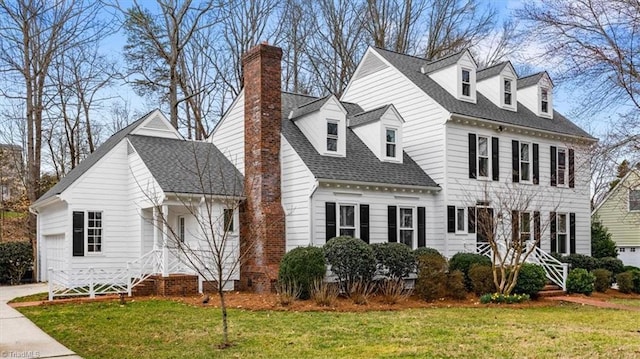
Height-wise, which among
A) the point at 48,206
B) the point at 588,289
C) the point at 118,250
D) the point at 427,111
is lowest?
the point at 588,289

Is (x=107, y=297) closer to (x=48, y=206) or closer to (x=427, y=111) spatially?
(x=48, y=206)

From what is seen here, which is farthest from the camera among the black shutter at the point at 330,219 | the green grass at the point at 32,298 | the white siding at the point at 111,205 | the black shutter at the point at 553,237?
the black shutter at the point at 553,237

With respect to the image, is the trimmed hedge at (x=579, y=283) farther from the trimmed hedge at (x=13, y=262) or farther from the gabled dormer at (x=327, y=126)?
the trimmed hedge at (x=13, y=262)

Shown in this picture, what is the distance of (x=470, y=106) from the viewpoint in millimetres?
22734

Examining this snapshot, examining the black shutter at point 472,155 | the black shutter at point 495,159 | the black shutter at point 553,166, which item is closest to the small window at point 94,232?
the black shutter at point 472,155

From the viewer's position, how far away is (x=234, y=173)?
816 inches

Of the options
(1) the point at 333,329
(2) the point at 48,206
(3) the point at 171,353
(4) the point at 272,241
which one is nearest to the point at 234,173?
(4) the point at 272,241

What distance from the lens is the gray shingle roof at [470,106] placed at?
72.4 ft

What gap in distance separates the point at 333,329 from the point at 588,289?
12276 mm

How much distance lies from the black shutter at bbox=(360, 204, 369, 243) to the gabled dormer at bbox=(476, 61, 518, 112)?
821cm

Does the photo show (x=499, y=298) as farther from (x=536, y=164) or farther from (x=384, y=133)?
(x=536, y=164)

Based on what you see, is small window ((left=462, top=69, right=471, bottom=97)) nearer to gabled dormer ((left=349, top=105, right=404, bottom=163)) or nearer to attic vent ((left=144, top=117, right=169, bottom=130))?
gabled dormer ((left=349, top=105, right=404, bottom=163))

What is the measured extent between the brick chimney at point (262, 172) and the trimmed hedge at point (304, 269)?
1.57 metres

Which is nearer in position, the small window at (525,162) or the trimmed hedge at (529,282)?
the trimmed hedge at (529,282)
